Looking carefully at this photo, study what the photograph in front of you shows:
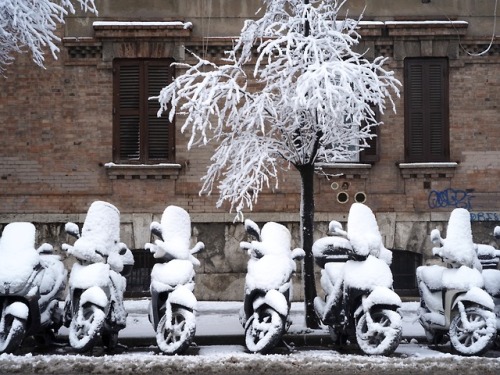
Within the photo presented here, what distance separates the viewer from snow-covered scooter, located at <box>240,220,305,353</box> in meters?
8.84

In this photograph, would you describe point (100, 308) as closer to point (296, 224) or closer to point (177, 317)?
point (177, 317)

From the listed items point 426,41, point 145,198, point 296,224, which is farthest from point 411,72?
point 145,198

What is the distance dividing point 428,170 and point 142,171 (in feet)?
16.5

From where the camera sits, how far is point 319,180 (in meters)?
14.4

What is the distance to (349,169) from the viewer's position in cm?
1437

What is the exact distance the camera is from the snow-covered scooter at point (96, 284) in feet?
28.8

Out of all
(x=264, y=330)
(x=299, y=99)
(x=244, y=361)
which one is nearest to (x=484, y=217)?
(x=299, y=99)

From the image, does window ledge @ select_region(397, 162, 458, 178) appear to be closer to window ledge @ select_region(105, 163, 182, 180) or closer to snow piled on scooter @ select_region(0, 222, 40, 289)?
window ledge @ select_region(105, 163, 182, 180)

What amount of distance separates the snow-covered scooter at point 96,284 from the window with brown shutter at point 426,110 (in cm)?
675

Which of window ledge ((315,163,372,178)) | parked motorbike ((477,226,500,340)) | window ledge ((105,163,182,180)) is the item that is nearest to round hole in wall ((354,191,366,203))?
window ledge ((315,163,372,178))

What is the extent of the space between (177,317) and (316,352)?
166cm

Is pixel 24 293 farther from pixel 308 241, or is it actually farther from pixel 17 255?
pixel 308 241

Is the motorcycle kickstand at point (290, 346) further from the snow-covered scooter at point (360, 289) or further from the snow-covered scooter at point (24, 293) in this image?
the snow-covered scooter at point (24, 293)

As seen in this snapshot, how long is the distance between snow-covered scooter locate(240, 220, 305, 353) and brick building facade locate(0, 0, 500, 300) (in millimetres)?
4684
